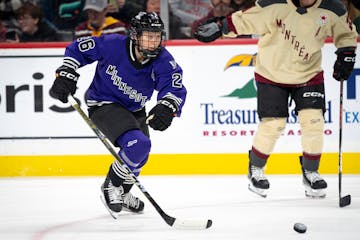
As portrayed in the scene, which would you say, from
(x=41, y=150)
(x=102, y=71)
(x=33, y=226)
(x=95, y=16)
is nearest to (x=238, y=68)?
(x=95, y=16)

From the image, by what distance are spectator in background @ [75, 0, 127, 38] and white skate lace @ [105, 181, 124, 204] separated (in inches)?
91.8

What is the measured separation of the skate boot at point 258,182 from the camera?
4.89 meters

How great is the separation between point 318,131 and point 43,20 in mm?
2562

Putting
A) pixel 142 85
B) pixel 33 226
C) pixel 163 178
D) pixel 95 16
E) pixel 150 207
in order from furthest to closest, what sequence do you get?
pixel 95 16, pixel 163 178, pixel 150 207, pixel 142 85, pixel 33 226

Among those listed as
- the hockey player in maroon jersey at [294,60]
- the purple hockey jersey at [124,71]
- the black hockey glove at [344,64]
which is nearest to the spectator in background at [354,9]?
the hockey player in maroon jersey at [294,60]

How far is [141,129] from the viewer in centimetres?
441

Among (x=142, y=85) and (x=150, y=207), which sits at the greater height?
(x=142, y=85)

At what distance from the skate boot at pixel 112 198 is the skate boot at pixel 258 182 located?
1012 mm

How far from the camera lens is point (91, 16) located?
251 inches

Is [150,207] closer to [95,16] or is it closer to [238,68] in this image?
[238,68]

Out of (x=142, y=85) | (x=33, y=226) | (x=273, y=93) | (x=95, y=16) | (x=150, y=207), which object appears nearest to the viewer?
(x=33, y=226)

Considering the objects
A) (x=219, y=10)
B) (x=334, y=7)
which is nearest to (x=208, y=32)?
(x=334, y=7)

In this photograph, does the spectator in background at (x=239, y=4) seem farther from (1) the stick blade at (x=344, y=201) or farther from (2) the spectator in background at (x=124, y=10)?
(1) the stick blade at (x=344, y=201)

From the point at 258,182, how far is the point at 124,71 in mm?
1175
